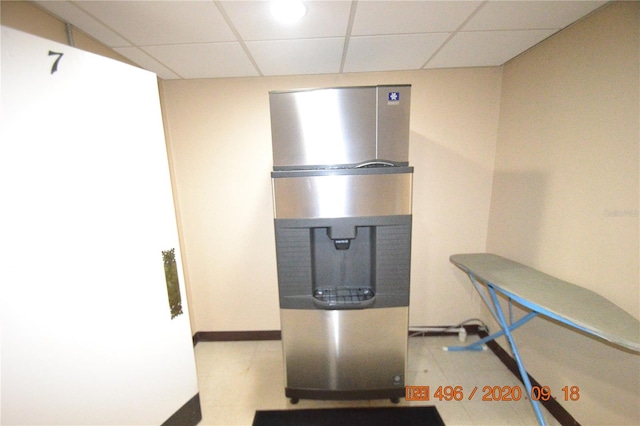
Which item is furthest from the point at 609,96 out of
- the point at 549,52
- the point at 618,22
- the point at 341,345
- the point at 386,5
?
the point at 341,345

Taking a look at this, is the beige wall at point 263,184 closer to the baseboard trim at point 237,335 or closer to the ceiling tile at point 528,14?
the baseboard trim at point 237,335

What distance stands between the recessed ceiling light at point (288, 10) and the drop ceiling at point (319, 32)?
0.10 feet

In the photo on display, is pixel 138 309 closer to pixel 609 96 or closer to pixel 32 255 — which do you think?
pixel 32 255

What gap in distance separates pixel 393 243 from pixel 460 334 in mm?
1425

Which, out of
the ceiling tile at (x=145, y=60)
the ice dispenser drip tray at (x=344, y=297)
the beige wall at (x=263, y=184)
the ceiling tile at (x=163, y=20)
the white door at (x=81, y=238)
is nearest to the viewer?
the white door at (x=81, y=238)

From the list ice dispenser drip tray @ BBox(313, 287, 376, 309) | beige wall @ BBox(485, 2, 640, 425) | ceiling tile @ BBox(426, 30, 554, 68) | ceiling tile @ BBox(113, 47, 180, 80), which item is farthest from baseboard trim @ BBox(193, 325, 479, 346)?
ceiling tile @ BBox(426, 30, 554, 68)

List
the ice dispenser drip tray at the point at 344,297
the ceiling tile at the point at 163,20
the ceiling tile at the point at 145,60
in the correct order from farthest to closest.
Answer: the ceiling tile at the point at 145,60 → the ice dispenser drip tray at the point at 344,297 → the ceiling tile at the point at 163,20

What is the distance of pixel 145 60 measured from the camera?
1.42 metres

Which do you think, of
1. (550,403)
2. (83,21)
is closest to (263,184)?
(83,21)

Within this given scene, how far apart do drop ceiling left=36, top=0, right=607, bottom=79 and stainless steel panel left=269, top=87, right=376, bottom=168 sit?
338 millimetres

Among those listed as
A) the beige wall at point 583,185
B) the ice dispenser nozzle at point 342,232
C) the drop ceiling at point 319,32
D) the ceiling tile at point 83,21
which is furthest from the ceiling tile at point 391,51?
the ceiling tile at point 83,21

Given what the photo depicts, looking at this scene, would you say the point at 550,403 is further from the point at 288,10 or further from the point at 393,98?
the point at 288,10

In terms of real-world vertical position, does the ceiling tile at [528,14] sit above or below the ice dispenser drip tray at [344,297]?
above

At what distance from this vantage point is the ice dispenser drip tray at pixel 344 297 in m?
1.21
